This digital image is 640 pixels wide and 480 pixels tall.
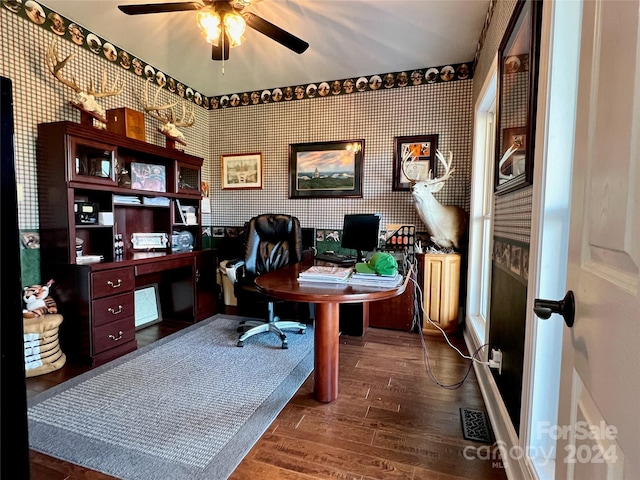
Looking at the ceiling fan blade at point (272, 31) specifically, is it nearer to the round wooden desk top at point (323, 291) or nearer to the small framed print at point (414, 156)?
the round wooden desk top at point (323, 291)

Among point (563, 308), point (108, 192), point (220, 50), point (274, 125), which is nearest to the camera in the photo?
point (563, 308)

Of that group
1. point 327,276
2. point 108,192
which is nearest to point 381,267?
point 327,276

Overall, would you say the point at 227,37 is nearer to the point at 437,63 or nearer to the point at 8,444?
the point at 437,63

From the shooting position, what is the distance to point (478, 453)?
1.51 meters

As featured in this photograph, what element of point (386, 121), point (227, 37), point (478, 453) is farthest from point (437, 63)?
point (478, 453)

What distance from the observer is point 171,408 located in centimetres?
183

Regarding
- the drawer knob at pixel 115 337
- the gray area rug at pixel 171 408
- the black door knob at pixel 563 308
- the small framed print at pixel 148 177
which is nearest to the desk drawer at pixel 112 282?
the drawer knob at pixel 115 337

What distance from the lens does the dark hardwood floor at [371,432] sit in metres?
1.39

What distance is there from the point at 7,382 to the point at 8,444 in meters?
0.17

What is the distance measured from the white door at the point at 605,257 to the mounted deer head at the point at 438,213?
2.36m

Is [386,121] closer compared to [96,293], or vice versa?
[96,293]

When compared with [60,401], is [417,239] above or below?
above

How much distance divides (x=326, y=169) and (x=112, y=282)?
7.86 ft

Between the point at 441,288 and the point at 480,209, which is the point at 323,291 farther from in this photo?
the point at 480,209
